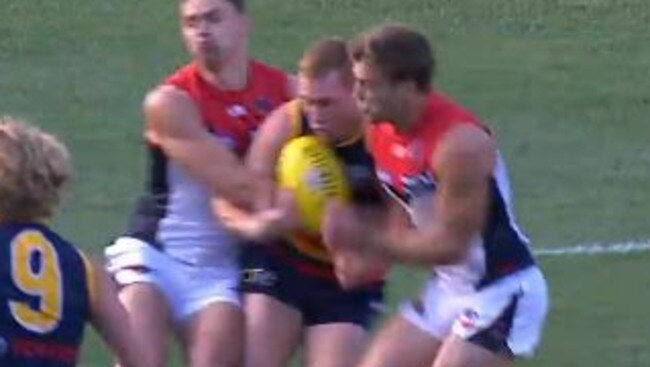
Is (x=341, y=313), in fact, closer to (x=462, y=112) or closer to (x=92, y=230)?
(x=462, y=112)

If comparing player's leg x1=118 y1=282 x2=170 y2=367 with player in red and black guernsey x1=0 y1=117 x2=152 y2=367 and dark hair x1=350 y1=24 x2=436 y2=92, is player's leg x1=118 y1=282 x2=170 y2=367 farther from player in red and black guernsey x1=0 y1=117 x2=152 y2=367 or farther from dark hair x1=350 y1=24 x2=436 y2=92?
player in red and black guernsey x1=0 y1=117 x2=152 y2=367

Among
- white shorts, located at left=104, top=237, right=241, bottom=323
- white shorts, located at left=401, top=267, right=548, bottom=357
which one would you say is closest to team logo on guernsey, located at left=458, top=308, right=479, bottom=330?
white shorts, located at left=401, top=267, right=548, bottom=357

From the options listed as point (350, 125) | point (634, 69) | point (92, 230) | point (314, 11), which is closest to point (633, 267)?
point (92, 230)

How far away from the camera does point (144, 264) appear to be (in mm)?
10664

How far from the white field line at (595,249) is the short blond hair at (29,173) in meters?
6.21

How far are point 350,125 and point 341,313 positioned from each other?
0.74 meters

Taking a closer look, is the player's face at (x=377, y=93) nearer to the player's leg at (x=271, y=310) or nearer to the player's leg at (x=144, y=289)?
the player's leg at (x=271, y=310)

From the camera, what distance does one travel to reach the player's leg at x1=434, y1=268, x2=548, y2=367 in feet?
32.1

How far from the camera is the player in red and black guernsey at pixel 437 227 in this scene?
9.52m

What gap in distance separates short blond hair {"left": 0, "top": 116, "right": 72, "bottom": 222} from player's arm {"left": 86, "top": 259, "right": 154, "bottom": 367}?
0.26m

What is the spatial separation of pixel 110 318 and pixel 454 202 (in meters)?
1.71

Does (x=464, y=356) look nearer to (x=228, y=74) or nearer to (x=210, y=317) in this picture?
(x=210, y=317)

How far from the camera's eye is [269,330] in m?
10.5

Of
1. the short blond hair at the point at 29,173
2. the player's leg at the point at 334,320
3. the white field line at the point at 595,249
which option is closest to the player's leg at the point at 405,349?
the player's leg at the point at 334,320
